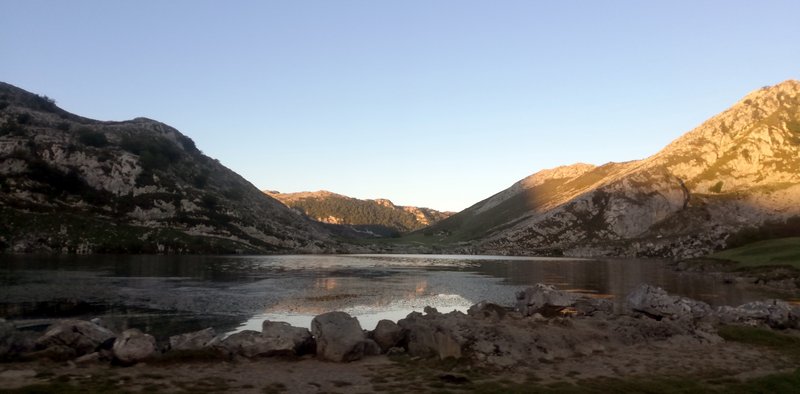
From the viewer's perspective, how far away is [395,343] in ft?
92.5

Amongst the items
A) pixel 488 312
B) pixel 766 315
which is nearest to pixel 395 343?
pixel 488 312

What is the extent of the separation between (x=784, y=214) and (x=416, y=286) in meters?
177

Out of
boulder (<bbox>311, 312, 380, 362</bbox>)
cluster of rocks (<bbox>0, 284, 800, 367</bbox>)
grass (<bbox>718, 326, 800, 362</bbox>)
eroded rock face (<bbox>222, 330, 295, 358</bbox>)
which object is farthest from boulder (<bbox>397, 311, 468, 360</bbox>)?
grass (<bbox>718, 326, 800, 362</bbox>)

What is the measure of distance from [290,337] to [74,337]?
985cm

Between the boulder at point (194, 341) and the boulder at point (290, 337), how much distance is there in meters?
2.47

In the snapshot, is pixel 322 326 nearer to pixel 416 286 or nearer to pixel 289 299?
pixel 289 299

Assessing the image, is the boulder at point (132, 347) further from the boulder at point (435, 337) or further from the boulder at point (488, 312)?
the boulder at point (488, 312)

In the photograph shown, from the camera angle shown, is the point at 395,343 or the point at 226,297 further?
the point at 226,297

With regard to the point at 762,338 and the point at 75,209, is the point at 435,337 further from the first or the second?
the point at 75,209

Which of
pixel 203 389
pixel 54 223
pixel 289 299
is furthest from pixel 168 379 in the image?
pixel 54 223

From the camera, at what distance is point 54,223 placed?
14825 cm

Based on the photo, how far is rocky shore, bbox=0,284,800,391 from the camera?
2322 cm

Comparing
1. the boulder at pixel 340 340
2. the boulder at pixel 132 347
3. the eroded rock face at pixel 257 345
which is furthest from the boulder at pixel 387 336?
the boulder at pixel 132 347

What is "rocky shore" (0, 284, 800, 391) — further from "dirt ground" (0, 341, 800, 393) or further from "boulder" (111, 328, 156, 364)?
"dirt ground" (0, 341, 800, 393)
